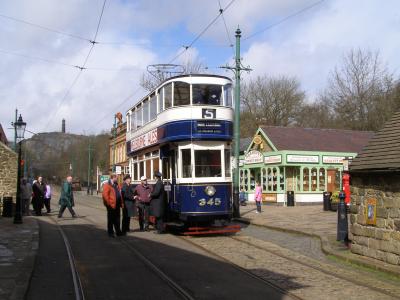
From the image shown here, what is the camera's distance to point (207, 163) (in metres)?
14.8

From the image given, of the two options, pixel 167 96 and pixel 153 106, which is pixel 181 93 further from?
pixel 153 106

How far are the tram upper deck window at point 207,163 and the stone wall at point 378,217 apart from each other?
444 centimetres

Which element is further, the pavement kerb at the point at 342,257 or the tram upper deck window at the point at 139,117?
the tram upper deck window at the point at 139,117

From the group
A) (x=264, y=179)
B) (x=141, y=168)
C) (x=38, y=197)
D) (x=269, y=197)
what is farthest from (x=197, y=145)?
(x=264, y=179)

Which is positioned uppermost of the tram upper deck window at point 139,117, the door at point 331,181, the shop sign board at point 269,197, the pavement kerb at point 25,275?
the tram upper deck window at point 139,117

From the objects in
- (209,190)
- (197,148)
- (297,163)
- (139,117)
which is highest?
(139,117)

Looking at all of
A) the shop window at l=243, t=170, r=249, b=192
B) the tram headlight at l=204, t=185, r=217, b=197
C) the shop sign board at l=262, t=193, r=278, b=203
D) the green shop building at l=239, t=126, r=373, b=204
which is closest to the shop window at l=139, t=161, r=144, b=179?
the tram headlight at l=204, t=185, r=217, b=197

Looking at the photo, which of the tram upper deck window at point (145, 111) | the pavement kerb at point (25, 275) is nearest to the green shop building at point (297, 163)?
the tram upper deck window at point (145, 111)

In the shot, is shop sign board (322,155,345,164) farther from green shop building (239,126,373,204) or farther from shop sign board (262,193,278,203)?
shop sign board (262,193,278,203)

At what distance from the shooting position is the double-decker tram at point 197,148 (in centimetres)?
1450

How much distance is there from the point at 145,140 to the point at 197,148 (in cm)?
380

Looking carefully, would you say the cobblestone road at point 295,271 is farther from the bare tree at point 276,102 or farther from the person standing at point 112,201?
the bare tree at point 276,102

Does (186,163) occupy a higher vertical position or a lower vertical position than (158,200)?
higher

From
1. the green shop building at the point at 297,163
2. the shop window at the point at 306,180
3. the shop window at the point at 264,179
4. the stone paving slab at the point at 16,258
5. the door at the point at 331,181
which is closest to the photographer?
the stone paving slab at the point at 16,258
